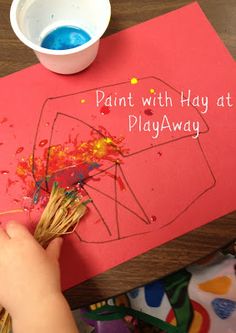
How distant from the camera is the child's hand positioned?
0.45m

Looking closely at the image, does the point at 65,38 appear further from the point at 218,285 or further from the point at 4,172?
the point at 218,285

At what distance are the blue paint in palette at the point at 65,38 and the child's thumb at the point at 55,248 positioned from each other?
0.30m

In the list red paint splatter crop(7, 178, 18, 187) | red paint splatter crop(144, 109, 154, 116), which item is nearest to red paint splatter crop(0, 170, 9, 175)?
red paint splatter crop(7, 178, 18, 187)

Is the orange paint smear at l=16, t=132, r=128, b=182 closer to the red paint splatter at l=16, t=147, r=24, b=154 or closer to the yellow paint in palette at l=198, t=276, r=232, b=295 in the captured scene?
the red paint splatter at l=16, t=147, r=24, b=154

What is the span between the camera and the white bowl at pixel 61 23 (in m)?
0.52

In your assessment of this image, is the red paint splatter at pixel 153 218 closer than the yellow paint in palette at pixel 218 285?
Yes

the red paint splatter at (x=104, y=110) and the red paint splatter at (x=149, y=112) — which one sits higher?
the red paint splatter at (x=104, y=110)

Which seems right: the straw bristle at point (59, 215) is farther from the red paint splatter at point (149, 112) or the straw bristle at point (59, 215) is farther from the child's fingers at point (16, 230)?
the red paint splatter at point (149, 112)

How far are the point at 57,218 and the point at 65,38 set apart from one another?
0.29 m

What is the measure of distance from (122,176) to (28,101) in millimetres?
193

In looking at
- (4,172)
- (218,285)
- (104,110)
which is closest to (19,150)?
(4,172)

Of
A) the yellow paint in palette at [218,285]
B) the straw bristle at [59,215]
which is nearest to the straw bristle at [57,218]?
the straw bristle at [59,215]

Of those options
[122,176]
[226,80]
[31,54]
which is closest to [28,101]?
[31,54]

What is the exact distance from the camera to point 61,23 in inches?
23.6
